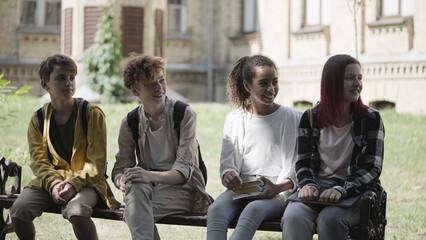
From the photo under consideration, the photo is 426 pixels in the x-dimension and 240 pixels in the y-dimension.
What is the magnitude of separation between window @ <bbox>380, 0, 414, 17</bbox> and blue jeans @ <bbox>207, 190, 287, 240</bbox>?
11527mm

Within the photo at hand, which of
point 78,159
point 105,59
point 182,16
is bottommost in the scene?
point 78,159

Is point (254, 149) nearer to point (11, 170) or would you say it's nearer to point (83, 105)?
point (83, 105)

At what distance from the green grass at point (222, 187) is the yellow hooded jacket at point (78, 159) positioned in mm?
1510

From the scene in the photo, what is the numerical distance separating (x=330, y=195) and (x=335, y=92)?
709 millimetres

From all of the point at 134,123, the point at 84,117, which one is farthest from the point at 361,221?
the point at 84,117

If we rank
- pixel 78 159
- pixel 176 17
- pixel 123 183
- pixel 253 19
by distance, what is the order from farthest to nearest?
pixel 176 17 < pixel 253 19 < pixel 78 159 < pixel 123 183

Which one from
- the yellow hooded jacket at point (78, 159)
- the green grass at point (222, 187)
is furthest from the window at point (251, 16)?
the yellow hooded jacket at point (78, 159)

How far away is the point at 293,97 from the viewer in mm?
18500

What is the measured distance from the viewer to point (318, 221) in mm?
4371

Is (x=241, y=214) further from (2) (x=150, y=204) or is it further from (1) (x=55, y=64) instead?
(1) (x=55, y=64)

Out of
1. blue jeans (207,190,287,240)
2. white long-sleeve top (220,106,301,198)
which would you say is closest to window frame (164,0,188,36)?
white long-sleeve top (220,106,301,198)

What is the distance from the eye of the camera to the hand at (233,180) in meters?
4.79

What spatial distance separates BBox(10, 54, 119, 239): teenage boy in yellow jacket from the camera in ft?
16.6

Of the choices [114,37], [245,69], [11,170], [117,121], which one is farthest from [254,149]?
[114,37]
